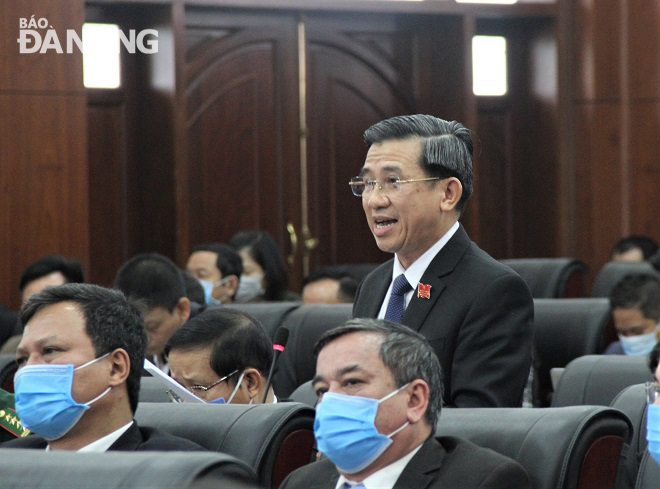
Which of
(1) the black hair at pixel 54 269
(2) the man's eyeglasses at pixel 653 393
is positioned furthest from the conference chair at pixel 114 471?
(1) the black hair at pixel 54 269

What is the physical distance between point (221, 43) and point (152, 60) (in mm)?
472

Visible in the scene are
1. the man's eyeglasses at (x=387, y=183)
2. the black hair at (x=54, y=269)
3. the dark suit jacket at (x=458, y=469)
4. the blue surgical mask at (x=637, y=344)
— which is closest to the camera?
the dark suit jacket at (x=458, y=469)

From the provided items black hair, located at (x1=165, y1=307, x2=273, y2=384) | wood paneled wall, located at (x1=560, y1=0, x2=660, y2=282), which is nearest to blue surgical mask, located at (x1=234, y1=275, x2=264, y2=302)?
wood paneled wall, located at (x1=560, y1=0, x2=660, y2=282)

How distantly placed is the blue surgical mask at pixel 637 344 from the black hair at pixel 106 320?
10.8 ft

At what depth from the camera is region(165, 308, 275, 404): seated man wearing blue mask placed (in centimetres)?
318

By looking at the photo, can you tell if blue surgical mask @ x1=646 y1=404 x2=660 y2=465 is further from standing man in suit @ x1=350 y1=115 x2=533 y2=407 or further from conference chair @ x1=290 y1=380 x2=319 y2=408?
conference chair @ x1=290 y1=380 x2=319 y2=408

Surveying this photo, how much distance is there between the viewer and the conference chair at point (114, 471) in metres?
1.51

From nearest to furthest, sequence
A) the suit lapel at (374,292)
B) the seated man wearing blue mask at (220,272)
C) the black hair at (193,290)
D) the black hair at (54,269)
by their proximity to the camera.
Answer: the suit lapel at (374,292), the black hair at (193,290), the black hair at (54,269), the seated man wearing blue mask at (220,272)

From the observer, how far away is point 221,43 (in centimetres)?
778

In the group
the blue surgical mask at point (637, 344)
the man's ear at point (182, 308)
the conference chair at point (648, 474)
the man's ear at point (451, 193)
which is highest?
the man's ear at point (451, 193)

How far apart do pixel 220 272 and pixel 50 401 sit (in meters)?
3.65

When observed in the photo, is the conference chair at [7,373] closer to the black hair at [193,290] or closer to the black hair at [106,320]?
the black hair at [106,320]

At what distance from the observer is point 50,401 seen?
2641 millimetres

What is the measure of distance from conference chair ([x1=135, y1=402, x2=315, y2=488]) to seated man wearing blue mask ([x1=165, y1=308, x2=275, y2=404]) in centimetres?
48
